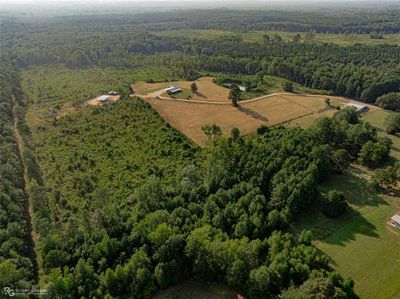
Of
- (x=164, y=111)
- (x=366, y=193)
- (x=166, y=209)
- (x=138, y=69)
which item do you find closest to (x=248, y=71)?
(x=138, y=69)

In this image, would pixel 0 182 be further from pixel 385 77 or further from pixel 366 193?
pixel 385 77

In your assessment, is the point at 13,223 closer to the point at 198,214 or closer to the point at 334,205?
the point at 198,214

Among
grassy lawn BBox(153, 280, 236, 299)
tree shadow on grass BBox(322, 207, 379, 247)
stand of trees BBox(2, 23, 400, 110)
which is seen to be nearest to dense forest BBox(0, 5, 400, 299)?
grassy lawn BBox(153, 280, 236, 299)

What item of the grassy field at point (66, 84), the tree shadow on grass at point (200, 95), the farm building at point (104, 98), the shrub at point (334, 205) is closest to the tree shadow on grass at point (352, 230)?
the shrub at point (334, 205)

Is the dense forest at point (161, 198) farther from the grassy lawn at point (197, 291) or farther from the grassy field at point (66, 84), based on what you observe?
the grassy field at point (66, 84)

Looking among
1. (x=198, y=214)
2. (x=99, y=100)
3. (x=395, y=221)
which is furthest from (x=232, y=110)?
(x=395, y=221)

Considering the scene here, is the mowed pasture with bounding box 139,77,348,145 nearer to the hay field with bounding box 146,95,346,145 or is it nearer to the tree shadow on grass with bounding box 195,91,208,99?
the hay field with bounding box 146,95,346,145

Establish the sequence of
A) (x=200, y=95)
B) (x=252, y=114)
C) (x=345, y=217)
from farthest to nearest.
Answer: (x=200, y=95) → (x=252, y=114) → (x=345, y=217)
